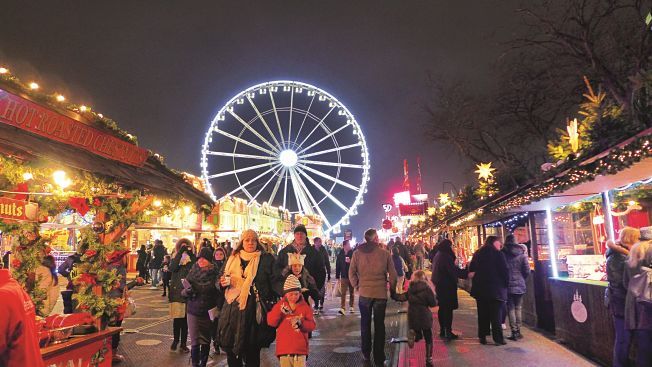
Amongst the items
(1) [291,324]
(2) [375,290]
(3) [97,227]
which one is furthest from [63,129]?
(2) [375,290]

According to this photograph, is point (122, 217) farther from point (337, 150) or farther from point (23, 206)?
point (337, 150)

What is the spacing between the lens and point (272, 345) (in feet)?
26.1

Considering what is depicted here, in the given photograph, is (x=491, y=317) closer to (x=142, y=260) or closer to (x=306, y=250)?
(x=306, y=250)

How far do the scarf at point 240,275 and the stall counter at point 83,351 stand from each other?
153 cm

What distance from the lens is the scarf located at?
4801 millimetres

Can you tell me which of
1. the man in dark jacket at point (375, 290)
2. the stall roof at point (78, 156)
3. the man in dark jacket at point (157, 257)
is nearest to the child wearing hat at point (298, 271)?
the man in dark jacket at point (375, 290)

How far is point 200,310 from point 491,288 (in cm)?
450

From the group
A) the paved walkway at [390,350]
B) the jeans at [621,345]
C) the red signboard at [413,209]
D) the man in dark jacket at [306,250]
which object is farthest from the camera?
the red signboard at [413,209]

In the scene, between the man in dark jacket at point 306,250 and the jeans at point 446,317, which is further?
the jeans at point 446,317

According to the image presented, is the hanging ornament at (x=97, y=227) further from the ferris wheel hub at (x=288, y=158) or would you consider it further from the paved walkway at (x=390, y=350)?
the ferris wheel hub at (x=288, y=158)

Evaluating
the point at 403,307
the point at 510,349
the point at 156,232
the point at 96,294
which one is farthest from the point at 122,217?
the point at 156,232

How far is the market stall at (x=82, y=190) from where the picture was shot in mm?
4059

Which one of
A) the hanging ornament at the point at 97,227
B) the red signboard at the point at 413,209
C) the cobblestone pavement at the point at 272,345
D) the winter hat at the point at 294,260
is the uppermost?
the red signboard at the point at 413,209

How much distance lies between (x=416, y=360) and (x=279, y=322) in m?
2.78
